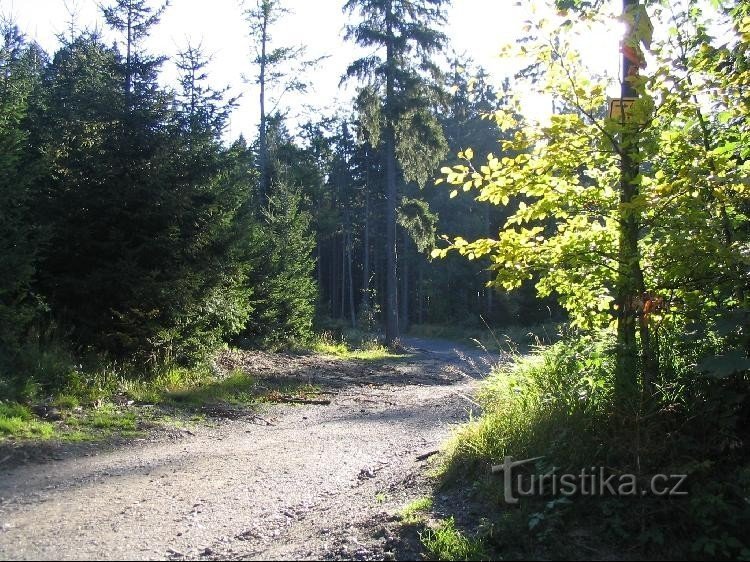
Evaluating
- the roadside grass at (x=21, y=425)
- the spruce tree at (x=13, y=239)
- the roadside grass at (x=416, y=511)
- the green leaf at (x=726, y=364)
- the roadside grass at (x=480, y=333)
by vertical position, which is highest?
the spruce tree at (x=13, y=239)

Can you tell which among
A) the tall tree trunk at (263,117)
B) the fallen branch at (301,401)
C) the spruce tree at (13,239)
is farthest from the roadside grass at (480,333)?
the spruce tree at (13,239)

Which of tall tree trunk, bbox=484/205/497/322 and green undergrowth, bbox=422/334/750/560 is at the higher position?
tall tree trunk, bbox=484/205/497/322

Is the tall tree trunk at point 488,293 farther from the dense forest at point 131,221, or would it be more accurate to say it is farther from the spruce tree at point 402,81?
the dense forest at point 131,221

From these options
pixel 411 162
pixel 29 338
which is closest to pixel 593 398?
pixel 29 338

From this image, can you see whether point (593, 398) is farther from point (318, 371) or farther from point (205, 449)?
point (318, 371)

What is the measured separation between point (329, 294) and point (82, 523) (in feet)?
193

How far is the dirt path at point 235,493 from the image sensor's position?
13.9 feet

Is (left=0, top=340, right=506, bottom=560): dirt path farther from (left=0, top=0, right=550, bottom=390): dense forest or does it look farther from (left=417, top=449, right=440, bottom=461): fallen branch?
(left=0, top=0, right=550, bottom=390): dense forest

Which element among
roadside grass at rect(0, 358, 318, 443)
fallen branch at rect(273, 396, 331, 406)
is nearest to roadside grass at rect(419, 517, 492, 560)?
roadside grass at rect(0, 358, 318, 443)

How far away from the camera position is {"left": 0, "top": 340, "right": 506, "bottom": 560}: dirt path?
4.23 meters

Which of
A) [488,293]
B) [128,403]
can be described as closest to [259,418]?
[128,403]

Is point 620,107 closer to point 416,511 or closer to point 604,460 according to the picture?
point 604,460

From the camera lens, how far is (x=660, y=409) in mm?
4914

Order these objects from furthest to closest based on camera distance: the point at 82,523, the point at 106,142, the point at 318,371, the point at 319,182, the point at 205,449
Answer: the point at 319,182, the point at 318,371, the point at 106,142, the point at 205,449, the point at 82,523
